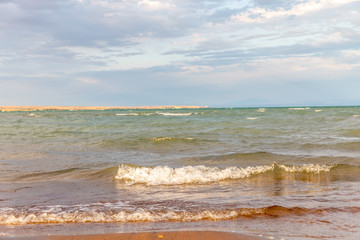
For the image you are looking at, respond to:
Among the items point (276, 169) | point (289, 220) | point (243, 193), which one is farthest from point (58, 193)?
point (276, 169)

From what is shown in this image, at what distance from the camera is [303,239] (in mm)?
4160

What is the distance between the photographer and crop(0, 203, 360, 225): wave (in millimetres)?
5207

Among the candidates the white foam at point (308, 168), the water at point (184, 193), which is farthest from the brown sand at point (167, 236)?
the white foam at point (308, 168)

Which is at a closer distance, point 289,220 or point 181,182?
point 289,220

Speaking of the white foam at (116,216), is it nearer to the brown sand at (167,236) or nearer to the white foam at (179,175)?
the brown sand at (167,236)

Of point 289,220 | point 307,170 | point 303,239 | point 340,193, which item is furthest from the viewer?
point 307,170

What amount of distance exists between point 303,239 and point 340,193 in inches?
120

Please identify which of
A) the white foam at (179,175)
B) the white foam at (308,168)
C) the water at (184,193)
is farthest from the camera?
the white foam at (308,168)

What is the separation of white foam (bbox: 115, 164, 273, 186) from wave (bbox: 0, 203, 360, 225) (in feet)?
8.30

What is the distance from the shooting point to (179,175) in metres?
8.56

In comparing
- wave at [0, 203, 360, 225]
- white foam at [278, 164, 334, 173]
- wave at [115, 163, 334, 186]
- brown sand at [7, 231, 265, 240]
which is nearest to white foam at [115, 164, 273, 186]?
wave at [115, 163, 334, 186]

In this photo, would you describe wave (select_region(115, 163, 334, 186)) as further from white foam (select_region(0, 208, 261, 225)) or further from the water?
white foam (select_region(0, 208, 261, 225))

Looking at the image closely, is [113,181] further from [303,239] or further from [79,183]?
[303,239]

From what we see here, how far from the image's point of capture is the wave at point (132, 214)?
5.21 metres
